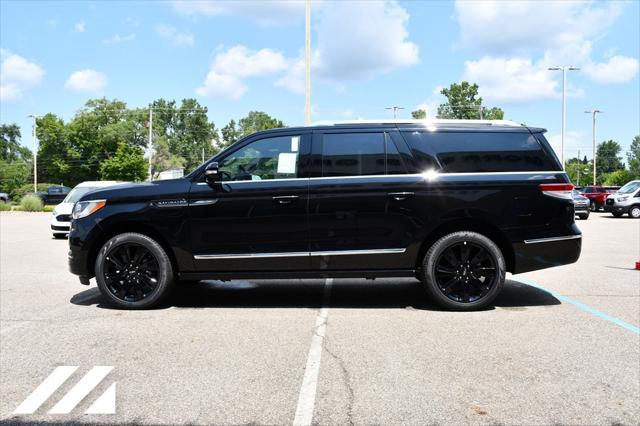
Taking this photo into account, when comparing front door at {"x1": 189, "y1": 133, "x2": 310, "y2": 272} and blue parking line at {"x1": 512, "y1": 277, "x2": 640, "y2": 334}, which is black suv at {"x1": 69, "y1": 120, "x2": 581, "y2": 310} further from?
blue parking line at {"x1": 512, "y1": 277, "x2": 640, "y2": 334}

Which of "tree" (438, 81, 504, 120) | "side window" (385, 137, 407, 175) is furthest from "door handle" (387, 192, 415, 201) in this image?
"tree" (438, 81, 504, 120)

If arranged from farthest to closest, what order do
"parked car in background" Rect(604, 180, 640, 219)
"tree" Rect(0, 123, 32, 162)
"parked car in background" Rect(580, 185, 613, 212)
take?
"tree" Rect(0, 123, 32, 162) → "parked car in background" Rect(580, 185, 613, 212) → "parked car in background" Rect(604, 180, 640, 219)

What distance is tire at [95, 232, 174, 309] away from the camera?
5.80m

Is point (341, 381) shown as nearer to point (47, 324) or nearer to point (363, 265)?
point (363, 265)

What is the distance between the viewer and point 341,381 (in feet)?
12.0

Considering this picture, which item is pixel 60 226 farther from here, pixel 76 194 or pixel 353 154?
pixel 353 154

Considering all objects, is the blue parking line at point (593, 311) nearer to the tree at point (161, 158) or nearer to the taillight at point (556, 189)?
the taillight at point (556, 189)

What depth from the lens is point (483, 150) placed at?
5.79m

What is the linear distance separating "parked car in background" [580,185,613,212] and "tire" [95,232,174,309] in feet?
109

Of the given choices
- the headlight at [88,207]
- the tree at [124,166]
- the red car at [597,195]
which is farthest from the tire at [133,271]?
the tree at [124,166]

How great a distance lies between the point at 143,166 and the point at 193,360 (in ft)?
196

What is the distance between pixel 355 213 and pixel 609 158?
14977 centimetres

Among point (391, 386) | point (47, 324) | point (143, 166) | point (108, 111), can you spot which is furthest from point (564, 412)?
point (108, 111)

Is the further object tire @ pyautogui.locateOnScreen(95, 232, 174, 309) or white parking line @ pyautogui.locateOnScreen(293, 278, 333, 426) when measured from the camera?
tire @ pyautogui.locateOnScreen(95, 232, 174, 309)
